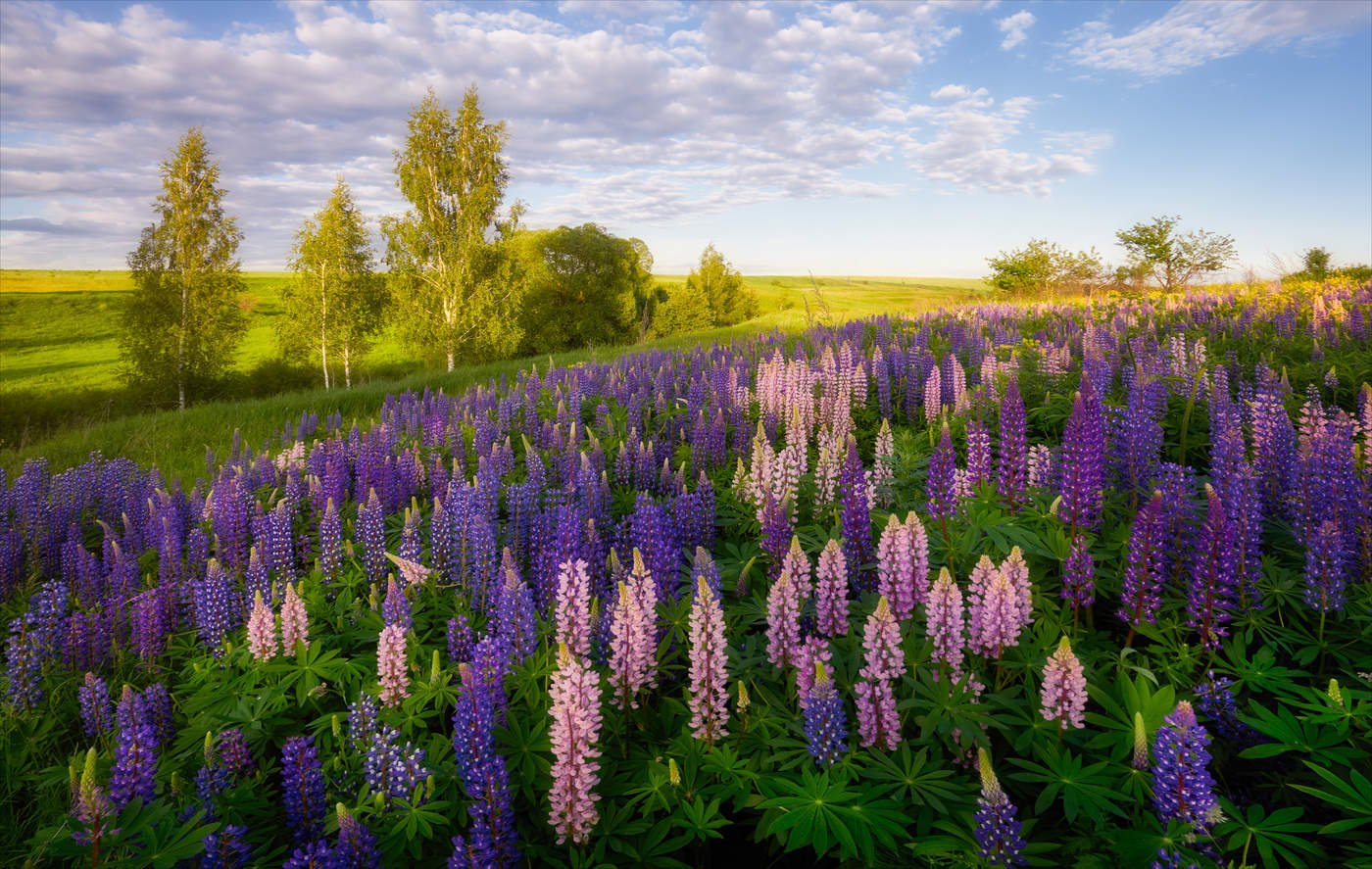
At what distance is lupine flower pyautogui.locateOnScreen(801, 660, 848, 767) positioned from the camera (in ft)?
7.79

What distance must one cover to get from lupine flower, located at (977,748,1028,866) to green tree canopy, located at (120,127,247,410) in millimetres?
41642

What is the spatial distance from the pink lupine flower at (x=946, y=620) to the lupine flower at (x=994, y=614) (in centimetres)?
12

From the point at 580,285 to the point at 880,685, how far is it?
72844 mm

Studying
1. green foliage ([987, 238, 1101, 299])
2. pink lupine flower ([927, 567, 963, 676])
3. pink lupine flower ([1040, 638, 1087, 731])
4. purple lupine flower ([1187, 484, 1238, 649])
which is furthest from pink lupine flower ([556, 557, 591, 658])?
green foliage ([987, 238, 1101, 299])

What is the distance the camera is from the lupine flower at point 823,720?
93.4 inches

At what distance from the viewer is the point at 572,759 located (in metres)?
2.35

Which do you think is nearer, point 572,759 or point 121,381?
point 572,759

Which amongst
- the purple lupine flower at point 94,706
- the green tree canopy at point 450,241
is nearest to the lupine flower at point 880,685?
the purple lupine flower at point 94,706

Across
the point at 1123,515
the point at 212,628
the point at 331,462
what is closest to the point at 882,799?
the point at 1123,515

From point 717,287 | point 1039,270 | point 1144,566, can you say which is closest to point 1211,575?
point 1144,566

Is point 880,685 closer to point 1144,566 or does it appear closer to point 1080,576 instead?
point 1080,576

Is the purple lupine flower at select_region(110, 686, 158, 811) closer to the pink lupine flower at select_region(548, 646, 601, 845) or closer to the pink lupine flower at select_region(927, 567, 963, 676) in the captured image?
the pink lupine flower at select_region(548, 646, 601, 845)

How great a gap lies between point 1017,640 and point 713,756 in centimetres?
139

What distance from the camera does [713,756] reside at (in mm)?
2510
